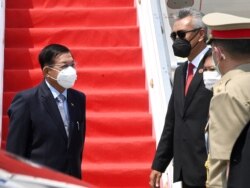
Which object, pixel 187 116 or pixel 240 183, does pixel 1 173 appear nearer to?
pixel 240 183

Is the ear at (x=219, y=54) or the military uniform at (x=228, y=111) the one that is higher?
the ear at (x=219, y=54)

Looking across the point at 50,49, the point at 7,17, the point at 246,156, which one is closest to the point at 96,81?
the point at 7,17

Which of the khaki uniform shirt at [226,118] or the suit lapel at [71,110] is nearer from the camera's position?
the khaki uniform shirt at [226,118]

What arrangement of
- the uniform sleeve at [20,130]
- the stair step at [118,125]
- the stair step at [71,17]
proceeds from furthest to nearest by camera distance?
the stair step at [71,17]
the stair step at [118,125]
the uniform sleeve at [20,130]

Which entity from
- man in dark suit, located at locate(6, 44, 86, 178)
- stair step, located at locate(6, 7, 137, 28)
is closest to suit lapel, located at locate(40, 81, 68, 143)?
man in dark suit, located at locate(6, 44, 86, 178)

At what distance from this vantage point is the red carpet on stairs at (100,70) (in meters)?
7.55

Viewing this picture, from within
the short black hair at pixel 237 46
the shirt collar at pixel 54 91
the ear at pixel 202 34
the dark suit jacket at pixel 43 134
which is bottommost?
the dark suit jacket at pixel 43 134

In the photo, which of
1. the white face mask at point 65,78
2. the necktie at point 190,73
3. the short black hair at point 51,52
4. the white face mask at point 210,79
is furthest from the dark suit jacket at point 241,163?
the short black hair at point 51,52

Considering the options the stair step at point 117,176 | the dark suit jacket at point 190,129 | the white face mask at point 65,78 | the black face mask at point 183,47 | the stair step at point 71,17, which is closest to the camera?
the dark suit jacket at point 190,129

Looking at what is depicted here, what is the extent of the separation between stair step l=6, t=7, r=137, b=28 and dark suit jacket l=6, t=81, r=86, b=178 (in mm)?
4450

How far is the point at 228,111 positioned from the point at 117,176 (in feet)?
12.8

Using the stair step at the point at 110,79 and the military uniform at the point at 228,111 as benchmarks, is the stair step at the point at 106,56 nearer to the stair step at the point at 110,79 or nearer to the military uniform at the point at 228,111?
the stair step at the point at 110,79

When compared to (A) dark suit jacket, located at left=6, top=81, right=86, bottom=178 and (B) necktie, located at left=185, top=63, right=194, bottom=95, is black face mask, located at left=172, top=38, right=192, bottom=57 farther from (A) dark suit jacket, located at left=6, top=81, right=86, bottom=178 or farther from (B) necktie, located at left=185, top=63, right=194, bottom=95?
(A) dark suit jacket, located at left=6, top=81, right=86, bottom=178

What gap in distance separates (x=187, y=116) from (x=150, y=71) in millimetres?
3313
